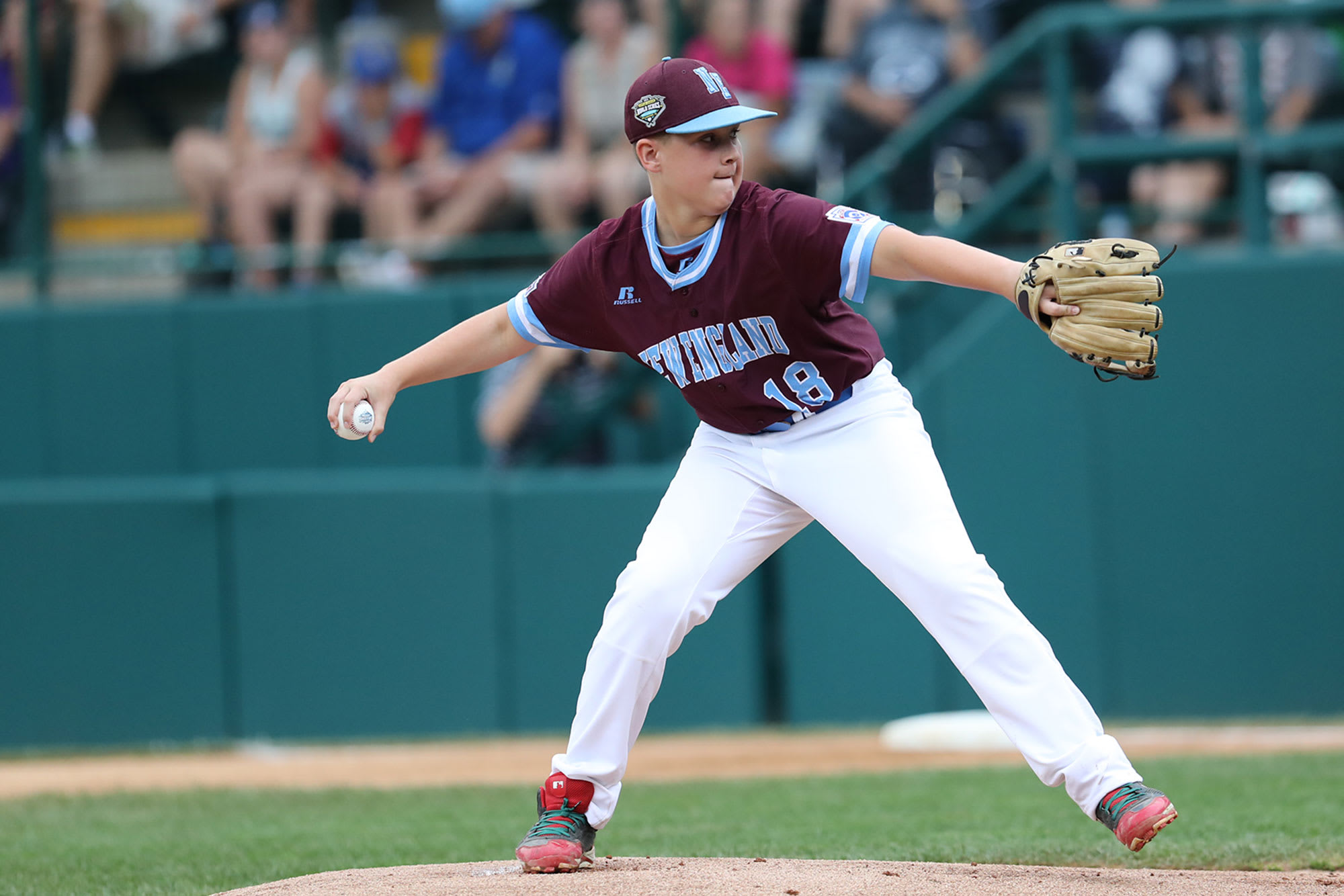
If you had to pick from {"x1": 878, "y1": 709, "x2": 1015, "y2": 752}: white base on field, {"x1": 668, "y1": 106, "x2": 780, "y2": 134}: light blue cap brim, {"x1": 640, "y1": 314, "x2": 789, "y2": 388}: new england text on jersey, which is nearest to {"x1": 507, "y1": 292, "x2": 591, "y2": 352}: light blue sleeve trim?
{"x1": 640, "y1": 314, "x2": 789, "y2": 388}: new england text on jersey

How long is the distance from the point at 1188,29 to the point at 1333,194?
1246mm

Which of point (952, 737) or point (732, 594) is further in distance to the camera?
point (732, 594)

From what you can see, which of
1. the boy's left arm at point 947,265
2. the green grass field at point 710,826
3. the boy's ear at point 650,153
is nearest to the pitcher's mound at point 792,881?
the green grass field at point 710,826

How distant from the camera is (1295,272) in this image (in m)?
7.17

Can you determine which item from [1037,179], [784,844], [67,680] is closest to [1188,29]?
[1037,179]

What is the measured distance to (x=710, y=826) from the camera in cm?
488

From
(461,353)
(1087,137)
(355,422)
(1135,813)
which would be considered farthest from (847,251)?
(1087,137)

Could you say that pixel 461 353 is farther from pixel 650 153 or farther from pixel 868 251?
pixel 868 251

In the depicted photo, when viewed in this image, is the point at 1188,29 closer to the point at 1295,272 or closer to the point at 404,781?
the point at 1295,272

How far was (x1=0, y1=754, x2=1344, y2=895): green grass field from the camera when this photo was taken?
4.12 meters

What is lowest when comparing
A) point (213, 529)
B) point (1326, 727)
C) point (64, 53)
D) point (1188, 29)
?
point (1326, 727)

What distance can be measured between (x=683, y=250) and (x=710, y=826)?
2.11 m

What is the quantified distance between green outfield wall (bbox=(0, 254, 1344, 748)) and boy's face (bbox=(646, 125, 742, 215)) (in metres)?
4.17

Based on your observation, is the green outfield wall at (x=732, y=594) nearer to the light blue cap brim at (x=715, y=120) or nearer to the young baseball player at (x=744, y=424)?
the young baseball player at (x=744, y=424)
